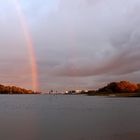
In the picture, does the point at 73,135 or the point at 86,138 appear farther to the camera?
the point at 73,135

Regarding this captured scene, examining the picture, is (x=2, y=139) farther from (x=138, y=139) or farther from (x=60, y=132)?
(x=138, y=139)

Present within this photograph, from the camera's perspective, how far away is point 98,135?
35656 millimetres

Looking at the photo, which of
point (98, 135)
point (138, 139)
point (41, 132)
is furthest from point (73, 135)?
point (138, 139)

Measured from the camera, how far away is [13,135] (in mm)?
36156

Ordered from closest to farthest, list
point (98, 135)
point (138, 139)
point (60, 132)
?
point (138, 139)
point (98, 135)
point (60, 132)

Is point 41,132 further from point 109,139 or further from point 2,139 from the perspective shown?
point 109,139

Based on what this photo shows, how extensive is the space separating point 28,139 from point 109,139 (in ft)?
28.6

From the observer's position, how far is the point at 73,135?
36031 millimetres

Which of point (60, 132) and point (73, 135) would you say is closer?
point (73, 135)

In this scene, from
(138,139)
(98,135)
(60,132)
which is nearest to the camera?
(138,139)

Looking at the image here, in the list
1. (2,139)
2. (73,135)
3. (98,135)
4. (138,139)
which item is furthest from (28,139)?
(138,139)

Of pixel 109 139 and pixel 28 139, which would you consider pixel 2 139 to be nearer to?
pixel 28 139

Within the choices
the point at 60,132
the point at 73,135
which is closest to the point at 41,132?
the point at 60,132

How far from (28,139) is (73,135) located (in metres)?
5.88
